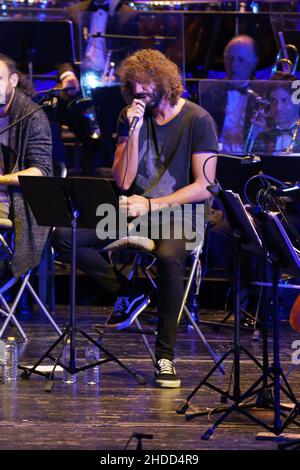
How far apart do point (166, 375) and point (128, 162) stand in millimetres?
1198

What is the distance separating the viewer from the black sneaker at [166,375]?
4926mm

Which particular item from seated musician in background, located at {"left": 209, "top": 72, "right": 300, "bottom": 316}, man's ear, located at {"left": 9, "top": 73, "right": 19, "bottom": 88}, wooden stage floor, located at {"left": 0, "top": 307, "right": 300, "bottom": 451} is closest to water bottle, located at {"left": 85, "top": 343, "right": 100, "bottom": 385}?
wooden stage floor, located at {"left": 0, "top": 307, "right": 300, "bottom": 451}

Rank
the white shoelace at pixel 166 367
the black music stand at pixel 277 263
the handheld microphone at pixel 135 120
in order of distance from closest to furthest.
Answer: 1. the black music stand at pixel 277 263
2. the white shoelace at pixel 166 367
3. the handheld microphone at pixel 135 120

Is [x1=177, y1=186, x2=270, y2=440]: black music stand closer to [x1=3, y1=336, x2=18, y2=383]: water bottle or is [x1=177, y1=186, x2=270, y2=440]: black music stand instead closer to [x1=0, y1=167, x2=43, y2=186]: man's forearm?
[x1=3, y1=336, x2=18, y2=383]: water bottle

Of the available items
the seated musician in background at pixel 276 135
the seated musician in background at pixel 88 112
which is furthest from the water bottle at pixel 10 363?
the seated musician in background at pixel 88 112

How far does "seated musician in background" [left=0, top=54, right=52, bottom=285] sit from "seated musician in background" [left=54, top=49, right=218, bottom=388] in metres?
0.53

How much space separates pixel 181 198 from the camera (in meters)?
5.22

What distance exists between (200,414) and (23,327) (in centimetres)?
243

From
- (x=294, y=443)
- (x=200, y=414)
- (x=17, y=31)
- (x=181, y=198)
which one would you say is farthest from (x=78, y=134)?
(x=294, y=443)

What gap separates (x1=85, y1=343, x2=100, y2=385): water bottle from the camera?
506 cm

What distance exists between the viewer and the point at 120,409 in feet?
14.6

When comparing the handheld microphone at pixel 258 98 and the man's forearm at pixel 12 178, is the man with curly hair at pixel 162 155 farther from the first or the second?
the handheld microphone at pixel 258 98

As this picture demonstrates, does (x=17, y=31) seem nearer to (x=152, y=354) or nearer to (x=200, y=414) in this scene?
(x=152, y=354)

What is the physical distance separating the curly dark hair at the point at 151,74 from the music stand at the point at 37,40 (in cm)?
252
